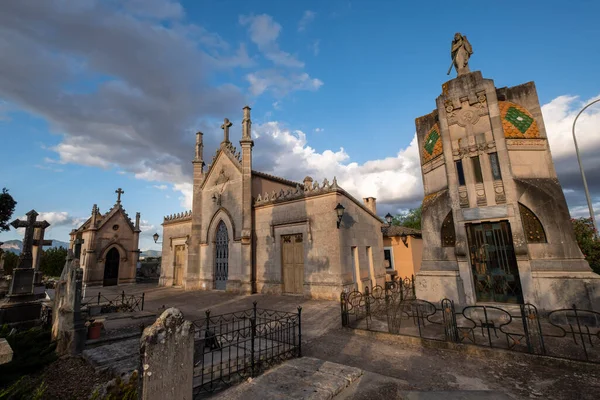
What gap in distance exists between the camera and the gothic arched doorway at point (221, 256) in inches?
713

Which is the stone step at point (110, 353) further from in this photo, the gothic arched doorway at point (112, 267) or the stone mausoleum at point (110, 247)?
the gothic arched doorway at point (112, 267)

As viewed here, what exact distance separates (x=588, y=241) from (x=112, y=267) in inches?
1304

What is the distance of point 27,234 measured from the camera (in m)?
10.6

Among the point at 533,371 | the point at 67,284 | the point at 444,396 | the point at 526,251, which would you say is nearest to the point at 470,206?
the point at 526,251

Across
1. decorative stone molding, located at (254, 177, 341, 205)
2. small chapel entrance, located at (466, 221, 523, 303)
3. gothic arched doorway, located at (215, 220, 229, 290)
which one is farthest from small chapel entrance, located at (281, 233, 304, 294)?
small chapel entrance, located at (466, 221, 523, 303)

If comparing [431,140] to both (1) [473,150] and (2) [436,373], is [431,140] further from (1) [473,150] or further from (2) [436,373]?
(2) [436,373]

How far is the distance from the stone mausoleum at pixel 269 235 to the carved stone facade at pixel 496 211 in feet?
15.1

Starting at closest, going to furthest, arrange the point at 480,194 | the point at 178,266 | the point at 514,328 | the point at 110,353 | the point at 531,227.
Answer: the point at 110,353, the point at 514,328, the point at 531,227, the point at 480,194, the point at 178,266

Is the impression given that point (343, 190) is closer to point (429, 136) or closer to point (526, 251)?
point (429, 136)

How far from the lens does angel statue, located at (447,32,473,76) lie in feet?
35.2

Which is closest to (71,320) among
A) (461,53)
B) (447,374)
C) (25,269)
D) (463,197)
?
(25,269)

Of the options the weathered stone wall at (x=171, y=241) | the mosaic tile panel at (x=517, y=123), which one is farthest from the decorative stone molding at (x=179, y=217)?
the mosaic tile panel at (x=517, y=123)

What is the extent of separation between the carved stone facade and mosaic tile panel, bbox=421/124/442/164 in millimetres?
84

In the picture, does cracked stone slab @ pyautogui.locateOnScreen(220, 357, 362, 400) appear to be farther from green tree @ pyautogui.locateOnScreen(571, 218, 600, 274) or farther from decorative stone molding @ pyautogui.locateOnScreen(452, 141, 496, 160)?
green tree @ pyautogui.locateOnScreen(571, 218, 600, 274)
